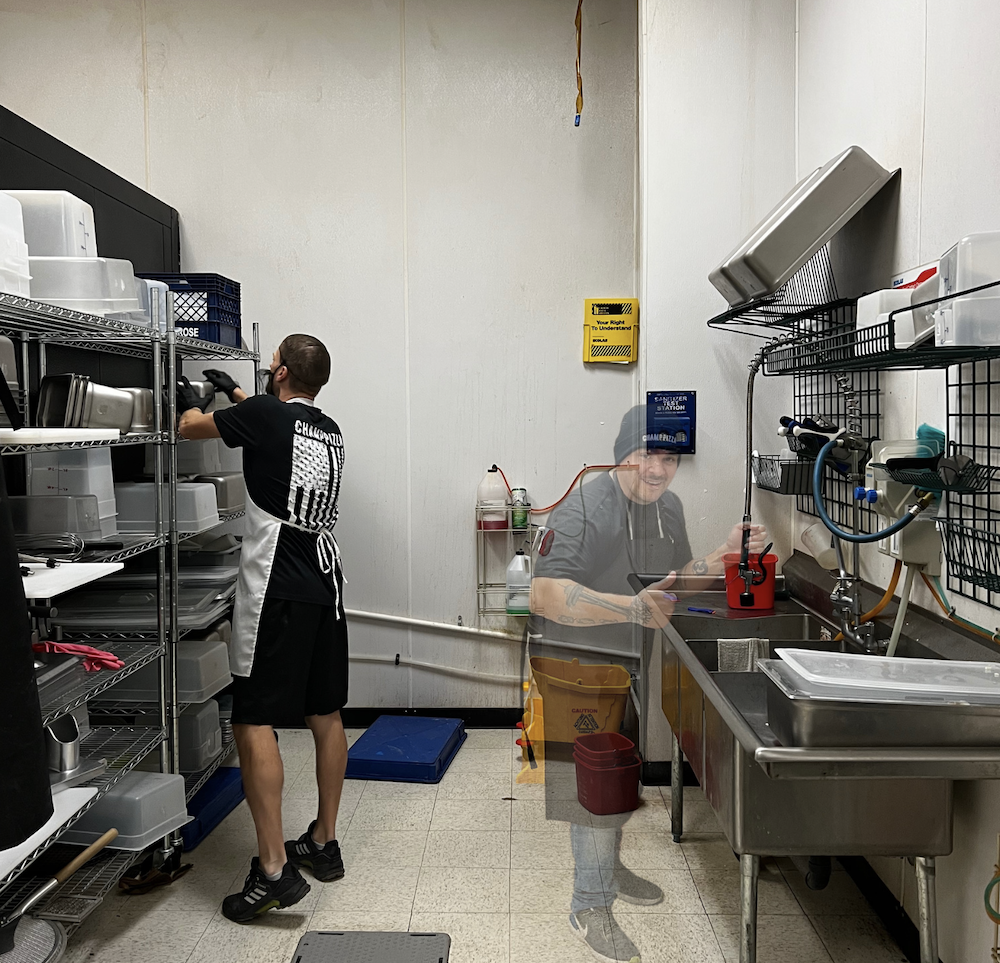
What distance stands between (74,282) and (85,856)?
1.54 meters

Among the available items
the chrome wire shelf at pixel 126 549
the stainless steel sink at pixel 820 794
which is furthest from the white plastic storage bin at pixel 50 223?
the stainless steel sink at pixel 820 794

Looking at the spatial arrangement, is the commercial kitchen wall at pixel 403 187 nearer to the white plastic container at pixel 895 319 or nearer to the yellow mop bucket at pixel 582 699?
the yellow mop bucket at pixel 582 699

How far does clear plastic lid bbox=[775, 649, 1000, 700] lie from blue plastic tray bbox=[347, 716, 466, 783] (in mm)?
1993

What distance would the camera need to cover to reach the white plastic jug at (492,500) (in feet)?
12.2

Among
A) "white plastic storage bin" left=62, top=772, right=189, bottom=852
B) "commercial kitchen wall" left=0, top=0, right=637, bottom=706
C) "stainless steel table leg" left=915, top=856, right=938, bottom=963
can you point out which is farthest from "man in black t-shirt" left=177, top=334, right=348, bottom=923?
"stainless steel table leg" left=915, top=856, right=938, bottom=963

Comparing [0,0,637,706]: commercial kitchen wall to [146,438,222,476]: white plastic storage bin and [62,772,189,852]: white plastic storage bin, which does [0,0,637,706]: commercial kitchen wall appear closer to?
[146,438,222,476]: white plastic storage bin

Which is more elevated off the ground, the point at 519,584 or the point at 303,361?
the point at 303,361

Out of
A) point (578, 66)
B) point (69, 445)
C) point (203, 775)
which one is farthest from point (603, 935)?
point (578, 66)

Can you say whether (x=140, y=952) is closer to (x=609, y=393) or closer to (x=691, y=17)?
(x=609, y=393)

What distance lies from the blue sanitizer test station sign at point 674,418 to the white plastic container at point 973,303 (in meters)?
1.53

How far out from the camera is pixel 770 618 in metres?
2.50

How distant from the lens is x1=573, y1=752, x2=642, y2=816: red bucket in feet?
8.08

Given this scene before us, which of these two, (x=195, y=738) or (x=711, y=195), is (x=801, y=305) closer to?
(x=711, y=195)

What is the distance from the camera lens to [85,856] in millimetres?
2195
